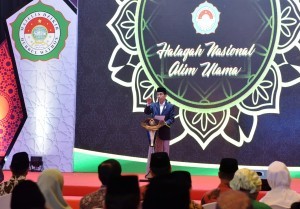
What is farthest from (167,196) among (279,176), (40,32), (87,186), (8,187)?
(40,32)

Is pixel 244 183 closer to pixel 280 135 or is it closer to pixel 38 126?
pixel 280 135

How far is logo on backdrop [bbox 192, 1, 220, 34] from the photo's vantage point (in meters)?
8.59

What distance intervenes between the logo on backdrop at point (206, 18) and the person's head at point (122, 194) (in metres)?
6.63

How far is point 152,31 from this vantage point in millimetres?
8766

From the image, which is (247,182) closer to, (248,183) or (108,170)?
(248,183)

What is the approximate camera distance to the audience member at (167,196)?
1767mm

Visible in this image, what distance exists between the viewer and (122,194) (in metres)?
2.10

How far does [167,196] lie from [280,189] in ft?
6.43

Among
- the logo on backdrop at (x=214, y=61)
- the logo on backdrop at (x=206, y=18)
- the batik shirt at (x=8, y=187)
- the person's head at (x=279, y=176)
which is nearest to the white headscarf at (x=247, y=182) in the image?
the person's head at (x=279, y=176)

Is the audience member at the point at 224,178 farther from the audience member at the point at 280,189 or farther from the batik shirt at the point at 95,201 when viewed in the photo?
the batik shirt at the point at 95,201

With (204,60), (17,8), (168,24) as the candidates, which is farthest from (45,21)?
(204,60)

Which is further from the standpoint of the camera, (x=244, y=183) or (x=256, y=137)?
(x=256, y=137)

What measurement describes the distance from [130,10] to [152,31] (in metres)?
0.52

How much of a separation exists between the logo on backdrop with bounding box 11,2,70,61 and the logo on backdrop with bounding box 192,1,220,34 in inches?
86.1
